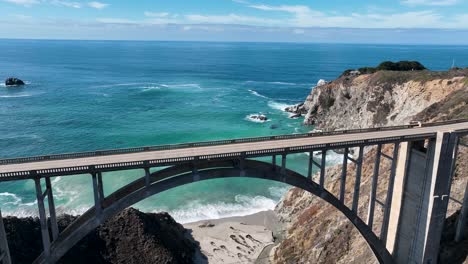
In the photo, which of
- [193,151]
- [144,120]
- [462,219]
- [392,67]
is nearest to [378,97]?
[392,67]

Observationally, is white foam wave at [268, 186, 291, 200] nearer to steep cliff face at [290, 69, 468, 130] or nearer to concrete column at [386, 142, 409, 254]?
steep cliff face at [290, 69, 468, 130]

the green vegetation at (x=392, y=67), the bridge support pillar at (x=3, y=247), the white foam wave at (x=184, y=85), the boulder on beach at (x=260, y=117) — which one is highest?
the green vegetation at (x=392, y=67)

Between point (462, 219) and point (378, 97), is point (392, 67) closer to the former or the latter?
point (378, 97)

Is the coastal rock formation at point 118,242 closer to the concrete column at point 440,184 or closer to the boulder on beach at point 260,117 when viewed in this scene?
the concrete column at point 440,184

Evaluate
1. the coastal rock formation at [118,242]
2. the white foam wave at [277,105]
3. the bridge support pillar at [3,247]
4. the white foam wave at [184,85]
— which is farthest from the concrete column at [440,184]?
the white foam wave at [184,85]

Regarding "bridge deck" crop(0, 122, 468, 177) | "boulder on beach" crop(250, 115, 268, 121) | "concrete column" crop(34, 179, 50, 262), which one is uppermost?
"bridge deck" crop(0, 122, 468, 177)

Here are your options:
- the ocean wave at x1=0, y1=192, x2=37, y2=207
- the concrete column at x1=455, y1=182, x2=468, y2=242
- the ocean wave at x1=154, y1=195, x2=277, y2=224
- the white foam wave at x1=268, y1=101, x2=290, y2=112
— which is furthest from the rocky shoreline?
the white foam wave at x1=268, y1=101, x2=290, y2=112

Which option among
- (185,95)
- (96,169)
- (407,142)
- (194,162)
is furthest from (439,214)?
(185,95)
